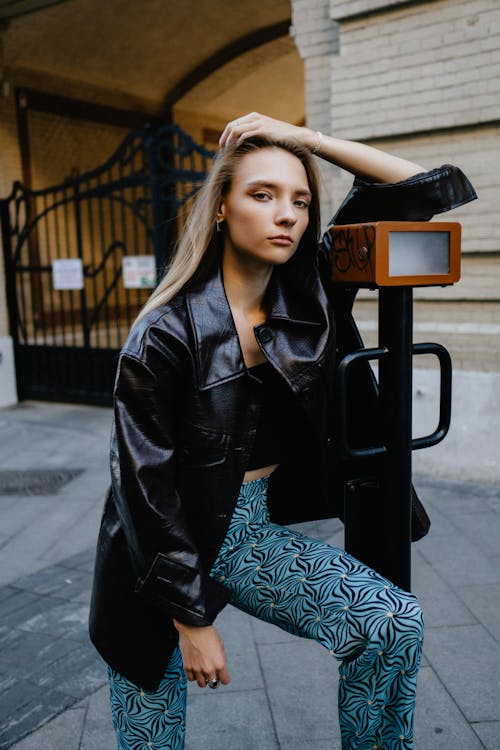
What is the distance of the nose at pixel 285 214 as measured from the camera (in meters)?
1.76

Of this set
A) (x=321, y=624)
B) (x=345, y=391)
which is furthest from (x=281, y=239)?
(x=321, y=624)

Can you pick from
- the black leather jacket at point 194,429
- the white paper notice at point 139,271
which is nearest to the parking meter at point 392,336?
the black leather jacket at point 194,429

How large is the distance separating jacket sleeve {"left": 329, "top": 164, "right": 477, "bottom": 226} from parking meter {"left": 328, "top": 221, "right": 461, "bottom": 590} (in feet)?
0.38

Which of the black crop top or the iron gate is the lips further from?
the iron gate

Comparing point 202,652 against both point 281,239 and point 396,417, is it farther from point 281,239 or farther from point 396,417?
point 281,239

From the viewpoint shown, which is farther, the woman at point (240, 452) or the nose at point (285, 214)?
the nose at point (285, 214)

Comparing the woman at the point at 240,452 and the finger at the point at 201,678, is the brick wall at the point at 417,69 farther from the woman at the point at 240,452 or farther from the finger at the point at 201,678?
the finger at the point at 201,678

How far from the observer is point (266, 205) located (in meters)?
1.78

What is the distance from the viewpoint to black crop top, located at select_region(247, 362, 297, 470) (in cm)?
183

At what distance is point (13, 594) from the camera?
12.4 ft

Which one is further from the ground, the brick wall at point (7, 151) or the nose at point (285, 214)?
the brick wall at point (7, 151)

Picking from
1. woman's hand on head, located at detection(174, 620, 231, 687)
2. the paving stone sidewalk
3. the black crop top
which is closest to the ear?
the black crop top

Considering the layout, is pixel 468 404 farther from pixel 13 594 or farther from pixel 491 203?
pixel 13 594

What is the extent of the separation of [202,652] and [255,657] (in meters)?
1.51
